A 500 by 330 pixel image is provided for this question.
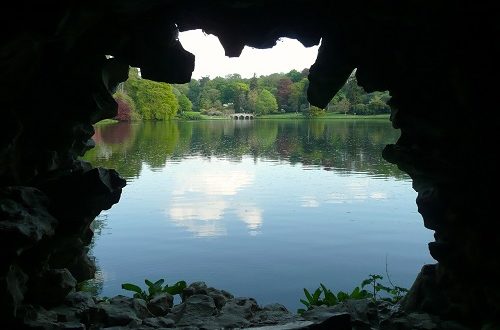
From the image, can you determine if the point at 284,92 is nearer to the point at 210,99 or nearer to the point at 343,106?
the point at 210,99

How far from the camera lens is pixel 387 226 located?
13148mm

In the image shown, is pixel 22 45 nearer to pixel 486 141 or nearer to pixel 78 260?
pixel 78 260

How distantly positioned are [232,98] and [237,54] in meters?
87.0

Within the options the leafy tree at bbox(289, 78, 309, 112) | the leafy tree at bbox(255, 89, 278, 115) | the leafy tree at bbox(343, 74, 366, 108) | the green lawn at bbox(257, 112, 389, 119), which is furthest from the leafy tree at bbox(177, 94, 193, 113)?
the leafy tree at bbox(343, 74, 366, 108)

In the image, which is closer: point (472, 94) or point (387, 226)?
point (472, 94)

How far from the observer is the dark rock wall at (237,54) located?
180 inches

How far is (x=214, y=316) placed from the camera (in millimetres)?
6020

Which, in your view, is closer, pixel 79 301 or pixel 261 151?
pixel 79 301

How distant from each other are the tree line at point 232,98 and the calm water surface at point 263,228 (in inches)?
1327

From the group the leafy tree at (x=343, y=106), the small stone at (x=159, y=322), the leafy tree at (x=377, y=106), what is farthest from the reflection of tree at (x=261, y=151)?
the leafy tree at (x=343, y=106)

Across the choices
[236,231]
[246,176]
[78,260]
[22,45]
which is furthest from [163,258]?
[246,176]

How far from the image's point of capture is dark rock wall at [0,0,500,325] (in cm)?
457

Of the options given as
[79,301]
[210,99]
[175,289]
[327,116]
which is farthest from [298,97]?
[79,301]

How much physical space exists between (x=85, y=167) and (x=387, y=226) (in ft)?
30.3
